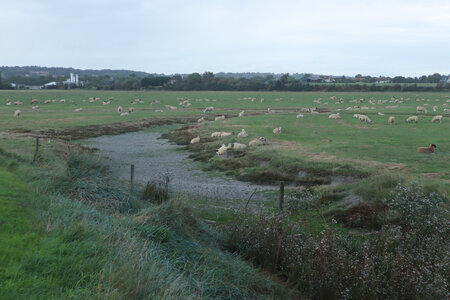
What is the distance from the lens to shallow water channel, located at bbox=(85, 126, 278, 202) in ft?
62.1

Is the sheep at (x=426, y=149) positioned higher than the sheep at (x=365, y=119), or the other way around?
the sheep at (x=365, y=119)

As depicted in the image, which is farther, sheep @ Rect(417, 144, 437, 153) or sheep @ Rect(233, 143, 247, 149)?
sheep @ Rect(233, 143, 247, 149)

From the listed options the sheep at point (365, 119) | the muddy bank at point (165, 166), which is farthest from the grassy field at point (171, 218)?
the sheep at point (365, 119)

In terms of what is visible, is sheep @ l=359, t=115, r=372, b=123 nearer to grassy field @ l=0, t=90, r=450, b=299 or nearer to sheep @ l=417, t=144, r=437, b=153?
grassy field @ l=0, t=90, r=450, b=299

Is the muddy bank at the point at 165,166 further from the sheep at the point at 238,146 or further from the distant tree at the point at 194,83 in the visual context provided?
the distant tree at the point at 194,83

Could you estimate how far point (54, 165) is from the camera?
15.5 meters

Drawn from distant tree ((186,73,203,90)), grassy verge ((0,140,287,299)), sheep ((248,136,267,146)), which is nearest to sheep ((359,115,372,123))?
sheep ((248,136,267,146))

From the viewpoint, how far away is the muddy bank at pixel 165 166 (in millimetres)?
19078

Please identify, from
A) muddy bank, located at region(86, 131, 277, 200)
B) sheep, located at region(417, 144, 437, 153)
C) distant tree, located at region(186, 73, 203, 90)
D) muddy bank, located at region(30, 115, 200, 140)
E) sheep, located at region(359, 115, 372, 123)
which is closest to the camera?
muddy bank, located at region(86, 131, 277, 200)

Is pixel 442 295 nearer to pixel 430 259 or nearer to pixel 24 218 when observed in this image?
pixel 430 259

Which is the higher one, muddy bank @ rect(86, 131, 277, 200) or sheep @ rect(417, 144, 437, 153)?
sheep @ rect(417, 144, 437, 153)

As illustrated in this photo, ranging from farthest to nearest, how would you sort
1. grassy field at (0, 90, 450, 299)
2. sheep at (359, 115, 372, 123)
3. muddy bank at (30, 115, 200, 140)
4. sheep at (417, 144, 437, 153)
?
sheep at (359, 115, 372, 123) < muddy bank at (30, 115, 200, 140) < sheep at (417, 144, 437, 153) < grassy field at (0, 90, 450, 299)

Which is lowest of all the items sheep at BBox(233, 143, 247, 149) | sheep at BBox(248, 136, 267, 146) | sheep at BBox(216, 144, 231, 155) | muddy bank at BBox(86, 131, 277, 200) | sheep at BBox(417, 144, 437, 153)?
muddy bank at BBox(86, 131, 277, 200)

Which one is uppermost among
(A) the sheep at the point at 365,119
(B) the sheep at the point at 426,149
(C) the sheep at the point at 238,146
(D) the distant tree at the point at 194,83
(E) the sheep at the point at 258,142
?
(D) the distant tree at the point at 194,83
